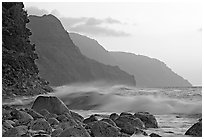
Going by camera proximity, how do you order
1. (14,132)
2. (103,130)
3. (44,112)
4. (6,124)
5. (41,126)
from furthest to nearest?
(44,112), (6,124), (41,126), (103,130), (14,132)

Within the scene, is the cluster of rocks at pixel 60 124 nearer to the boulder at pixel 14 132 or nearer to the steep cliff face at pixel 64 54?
the boulder at pixel 14 132

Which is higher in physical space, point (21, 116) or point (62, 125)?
point (21, 116)

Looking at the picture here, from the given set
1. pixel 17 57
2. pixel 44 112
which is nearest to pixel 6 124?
pixel 44 112

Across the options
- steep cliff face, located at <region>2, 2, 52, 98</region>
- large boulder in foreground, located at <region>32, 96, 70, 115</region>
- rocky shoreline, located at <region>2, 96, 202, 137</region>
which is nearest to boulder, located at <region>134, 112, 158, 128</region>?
rocky shoreline, located at <region>2, 96, 202, 137</region>

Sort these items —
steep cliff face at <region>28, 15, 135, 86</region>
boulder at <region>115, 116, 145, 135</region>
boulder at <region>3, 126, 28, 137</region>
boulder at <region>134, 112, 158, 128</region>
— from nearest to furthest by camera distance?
boulder at <region>3, 126, 28, 137</region> < boulder at <region>115, 116, 145, 135</region> < boulder at <region>134, 112, 158, 128</region> < steep cliff face at <region>28, 15, 135, 86</region>

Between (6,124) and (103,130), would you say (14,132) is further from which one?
(103,130)

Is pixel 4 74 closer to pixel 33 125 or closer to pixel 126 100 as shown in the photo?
pixel 126 100

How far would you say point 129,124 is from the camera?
7.15 metres

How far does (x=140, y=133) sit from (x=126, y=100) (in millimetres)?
9128

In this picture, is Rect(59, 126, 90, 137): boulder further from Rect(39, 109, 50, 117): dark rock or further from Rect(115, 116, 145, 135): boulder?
Rect(39, 109, 50, 117): dark rock

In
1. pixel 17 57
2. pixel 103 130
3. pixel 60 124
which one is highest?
pixel 17 57

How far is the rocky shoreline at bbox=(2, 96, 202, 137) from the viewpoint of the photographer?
19.7ft

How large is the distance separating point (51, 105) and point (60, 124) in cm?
244

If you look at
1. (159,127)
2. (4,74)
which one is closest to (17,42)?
(4,74)
